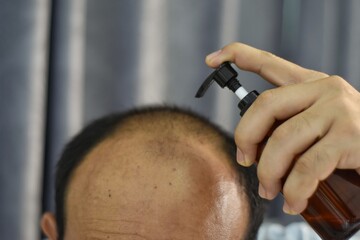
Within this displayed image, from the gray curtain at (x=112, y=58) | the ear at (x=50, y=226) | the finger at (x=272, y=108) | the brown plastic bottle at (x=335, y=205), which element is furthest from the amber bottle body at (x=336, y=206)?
the gray curtain at (x=112, y=58)

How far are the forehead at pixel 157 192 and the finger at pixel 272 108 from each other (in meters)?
0.20

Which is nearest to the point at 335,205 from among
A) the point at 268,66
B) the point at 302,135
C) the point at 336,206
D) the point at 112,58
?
the point at 336,206

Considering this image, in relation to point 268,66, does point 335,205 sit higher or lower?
lower

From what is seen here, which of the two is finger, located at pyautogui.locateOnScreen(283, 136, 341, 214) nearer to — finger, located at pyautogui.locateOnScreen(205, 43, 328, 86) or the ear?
finger, located at pyautogui.locateOnScreen(205, 43, 328, 86)

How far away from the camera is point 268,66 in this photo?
834mm

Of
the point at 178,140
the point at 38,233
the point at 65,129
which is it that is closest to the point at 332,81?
the point at 178,140

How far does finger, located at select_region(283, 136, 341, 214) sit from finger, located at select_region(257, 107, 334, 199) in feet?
0.03

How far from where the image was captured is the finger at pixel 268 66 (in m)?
0.82

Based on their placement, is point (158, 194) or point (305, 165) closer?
point (305, 165)

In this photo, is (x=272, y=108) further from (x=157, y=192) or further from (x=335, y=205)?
(x=157, y=192)

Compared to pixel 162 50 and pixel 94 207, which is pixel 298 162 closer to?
pixel 94 207

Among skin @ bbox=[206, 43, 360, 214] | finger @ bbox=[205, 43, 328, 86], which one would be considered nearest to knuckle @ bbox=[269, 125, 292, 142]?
skin @ bbox=[206, 43, 360, 214]

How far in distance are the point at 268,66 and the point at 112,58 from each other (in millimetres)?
797

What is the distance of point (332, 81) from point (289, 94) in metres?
0.06
